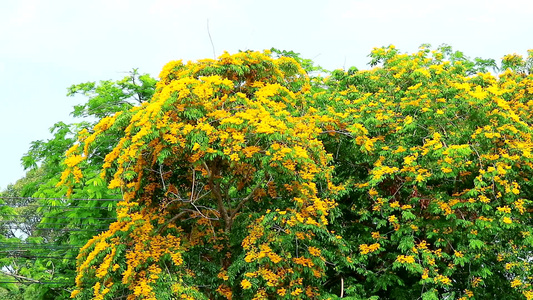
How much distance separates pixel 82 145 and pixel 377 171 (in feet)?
13.4

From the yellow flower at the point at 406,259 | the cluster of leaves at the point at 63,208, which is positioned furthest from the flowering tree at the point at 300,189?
the cluster of leaves at the point at 63,208

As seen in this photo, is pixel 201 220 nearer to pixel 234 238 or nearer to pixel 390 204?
pixel 234 238

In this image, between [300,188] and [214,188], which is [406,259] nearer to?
[300,188]

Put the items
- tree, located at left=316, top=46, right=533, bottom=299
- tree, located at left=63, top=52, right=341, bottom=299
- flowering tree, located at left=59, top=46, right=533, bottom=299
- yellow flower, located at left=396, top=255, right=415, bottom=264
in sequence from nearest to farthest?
tree, located at left=63, top=52, right=341, bottom=299 → flowering tree, located at left=59, top=46, right=533, bottom=299 → yellow flower, located at left=396, top=255, right=415, bottom=264 → tree, located at left=316, top=46, right=533, bottom=299

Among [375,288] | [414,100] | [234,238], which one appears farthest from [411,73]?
[234,238]

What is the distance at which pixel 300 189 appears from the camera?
6551mm

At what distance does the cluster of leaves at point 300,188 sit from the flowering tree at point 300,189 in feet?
0.09

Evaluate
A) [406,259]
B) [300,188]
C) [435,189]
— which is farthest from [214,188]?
[435,189]

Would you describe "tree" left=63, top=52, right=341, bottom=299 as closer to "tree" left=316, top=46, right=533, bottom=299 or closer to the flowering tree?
the flowering tree

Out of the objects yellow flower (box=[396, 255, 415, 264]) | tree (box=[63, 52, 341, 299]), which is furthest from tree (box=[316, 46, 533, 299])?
tree (box=[63, 52, 341, 299])

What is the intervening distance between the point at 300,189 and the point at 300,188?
14 mm

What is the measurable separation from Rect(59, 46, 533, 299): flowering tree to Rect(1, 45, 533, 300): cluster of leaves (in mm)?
26

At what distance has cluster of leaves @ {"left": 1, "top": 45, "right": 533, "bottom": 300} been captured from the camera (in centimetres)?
613

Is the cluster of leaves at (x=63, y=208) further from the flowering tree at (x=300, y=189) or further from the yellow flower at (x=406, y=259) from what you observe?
the yellow flower at (x=406, y=259)
